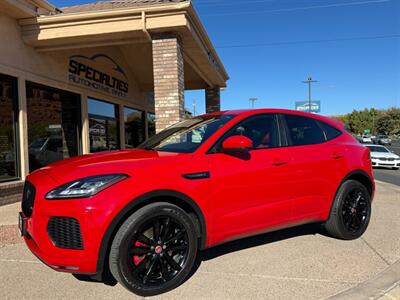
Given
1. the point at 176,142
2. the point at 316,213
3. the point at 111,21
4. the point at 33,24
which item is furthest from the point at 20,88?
the point at 316,213

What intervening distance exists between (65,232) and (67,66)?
808 cm

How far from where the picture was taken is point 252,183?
12.7 feet

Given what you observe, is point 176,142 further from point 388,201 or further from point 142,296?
point 388,201

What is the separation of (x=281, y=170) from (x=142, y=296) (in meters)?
1.95

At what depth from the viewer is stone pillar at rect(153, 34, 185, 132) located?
815 cm

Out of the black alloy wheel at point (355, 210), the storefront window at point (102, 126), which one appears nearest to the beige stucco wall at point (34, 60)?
the storefront window at point (102, 126)

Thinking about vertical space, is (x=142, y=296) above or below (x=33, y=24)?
below

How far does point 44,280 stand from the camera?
371 centimetres

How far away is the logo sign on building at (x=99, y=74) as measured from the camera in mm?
10562

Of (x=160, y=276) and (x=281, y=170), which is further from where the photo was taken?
(x=281, y=170)

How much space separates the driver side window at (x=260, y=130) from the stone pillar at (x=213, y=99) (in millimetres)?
12110

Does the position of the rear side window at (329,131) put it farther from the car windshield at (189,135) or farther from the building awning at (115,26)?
the building awning at (115,26)

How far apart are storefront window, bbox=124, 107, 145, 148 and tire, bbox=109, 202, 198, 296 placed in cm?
1116

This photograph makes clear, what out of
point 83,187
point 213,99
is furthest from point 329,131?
point 213,99
